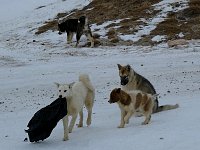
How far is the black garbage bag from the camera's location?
28.3 ft

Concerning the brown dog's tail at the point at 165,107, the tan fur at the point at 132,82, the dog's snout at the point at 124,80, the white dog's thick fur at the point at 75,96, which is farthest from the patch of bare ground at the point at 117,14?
the white dog's thick fur at the point at 75,96

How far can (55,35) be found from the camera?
32062 mm

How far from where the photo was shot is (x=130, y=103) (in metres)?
9.49

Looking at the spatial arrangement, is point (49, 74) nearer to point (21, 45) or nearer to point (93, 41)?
point (93, 41)

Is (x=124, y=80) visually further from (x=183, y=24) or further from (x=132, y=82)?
(x=183, y=24)

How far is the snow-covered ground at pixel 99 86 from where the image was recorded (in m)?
8.41

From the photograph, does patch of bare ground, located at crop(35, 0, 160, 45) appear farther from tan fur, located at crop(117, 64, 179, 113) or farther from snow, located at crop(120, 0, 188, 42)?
tan fur, located at crop(117, 64, 179, 113)

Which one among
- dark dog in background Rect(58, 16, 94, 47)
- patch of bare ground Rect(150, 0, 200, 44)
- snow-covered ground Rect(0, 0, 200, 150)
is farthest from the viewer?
dark dog in background Rect(58, 16, 94, 47)

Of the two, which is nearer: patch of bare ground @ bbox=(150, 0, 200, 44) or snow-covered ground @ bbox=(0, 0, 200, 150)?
snow-covered ground @ bbox=(0, 0, 200, 150)

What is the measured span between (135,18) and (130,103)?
74.7 ft

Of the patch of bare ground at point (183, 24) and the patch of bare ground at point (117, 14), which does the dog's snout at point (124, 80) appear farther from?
the patch of bare ground at point (117, 14)

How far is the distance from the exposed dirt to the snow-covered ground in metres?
2.06

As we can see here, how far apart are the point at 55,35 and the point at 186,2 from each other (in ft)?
31.1

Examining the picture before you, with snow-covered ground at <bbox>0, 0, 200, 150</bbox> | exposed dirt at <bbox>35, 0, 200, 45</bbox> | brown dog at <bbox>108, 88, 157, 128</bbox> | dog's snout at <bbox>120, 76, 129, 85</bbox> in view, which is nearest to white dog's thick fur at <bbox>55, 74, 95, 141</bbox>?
snow-covered ground at <bbox>0, 0, 200, 150</bbox>
